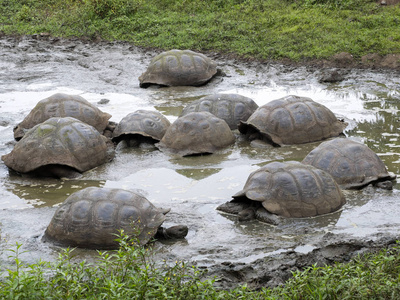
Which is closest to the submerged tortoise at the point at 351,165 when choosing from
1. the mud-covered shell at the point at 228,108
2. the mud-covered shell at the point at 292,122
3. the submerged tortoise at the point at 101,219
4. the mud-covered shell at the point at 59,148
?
the mud-covered shell at the point at 292,122

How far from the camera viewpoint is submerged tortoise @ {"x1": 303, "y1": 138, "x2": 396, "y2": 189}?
22.4ft

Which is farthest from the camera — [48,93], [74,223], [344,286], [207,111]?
[48,93]

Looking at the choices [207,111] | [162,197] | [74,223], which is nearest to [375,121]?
[207,111]

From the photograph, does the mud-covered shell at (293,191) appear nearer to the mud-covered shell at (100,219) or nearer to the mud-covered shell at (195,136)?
the mud-covered shell at (100,219)

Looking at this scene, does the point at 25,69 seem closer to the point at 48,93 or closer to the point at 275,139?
the point at 48,93

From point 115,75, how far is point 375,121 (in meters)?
6.23

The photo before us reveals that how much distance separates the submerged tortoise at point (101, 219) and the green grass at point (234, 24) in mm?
9175

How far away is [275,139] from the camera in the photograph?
28.3ft

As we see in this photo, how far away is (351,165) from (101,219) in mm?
3069

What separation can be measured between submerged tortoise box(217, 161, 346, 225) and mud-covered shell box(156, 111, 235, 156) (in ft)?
7.01

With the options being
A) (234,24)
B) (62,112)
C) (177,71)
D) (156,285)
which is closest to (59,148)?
(62,112)

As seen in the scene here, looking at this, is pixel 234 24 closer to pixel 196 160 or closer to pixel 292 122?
pixel 292 122

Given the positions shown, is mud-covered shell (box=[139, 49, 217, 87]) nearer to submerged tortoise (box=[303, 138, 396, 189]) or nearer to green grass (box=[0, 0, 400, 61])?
green grass (box=[0, 0, 400, 61])

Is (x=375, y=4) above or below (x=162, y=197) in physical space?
above
